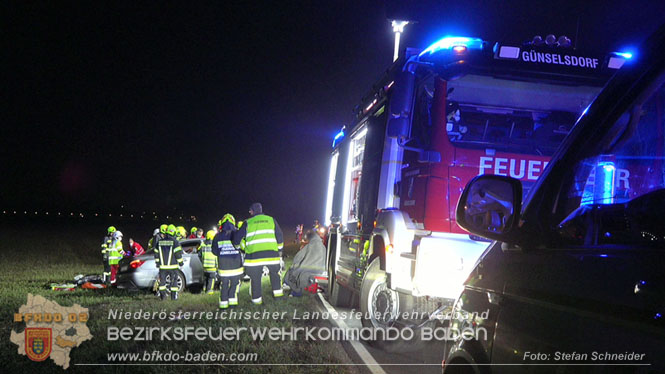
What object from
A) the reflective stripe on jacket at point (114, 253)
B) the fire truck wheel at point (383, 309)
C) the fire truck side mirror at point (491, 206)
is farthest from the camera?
the reflective stripe on jacket at point (114, 253)

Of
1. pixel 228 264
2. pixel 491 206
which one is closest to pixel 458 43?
pixel 491 206

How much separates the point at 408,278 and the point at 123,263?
891 centimetres

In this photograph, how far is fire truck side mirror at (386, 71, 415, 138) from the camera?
20.4 ft

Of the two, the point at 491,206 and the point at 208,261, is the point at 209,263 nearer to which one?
the point at 208,261

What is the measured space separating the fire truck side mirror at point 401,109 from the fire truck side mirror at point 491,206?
393 centimetres

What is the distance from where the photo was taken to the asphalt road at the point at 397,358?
5777mm

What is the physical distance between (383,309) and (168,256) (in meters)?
6.18

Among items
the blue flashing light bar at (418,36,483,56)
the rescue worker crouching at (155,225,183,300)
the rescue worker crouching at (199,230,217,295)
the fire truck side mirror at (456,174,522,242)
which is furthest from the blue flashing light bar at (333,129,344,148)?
the fire truck side mirror at (456,174,522,242)

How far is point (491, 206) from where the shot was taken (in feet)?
7.44

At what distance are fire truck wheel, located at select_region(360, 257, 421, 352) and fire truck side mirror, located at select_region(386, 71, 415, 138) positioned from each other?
1.62 metres

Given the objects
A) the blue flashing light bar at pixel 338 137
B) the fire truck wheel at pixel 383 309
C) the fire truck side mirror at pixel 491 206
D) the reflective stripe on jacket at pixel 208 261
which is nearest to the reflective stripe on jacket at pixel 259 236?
the fire truck wheel at pixel 383 309

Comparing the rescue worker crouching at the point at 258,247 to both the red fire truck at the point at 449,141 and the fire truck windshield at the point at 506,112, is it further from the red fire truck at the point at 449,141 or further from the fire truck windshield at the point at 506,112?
the fire truck windshield at the point at 506,112

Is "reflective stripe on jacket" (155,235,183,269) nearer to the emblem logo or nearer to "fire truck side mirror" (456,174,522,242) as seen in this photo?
the emblem logo

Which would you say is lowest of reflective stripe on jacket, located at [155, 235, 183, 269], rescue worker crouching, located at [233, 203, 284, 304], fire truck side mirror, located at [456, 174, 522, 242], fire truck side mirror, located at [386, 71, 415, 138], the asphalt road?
the asphalt road
